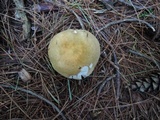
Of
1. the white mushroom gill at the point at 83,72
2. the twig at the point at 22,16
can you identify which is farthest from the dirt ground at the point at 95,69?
the white mushroom gill at the point at 83,72

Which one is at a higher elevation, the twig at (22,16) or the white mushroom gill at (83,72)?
the twig at (22,16)

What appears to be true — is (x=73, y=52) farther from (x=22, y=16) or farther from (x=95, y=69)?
(x=22, y=16)

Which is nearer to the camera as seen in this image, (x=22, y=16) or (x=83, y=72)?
(x=83, y=72)

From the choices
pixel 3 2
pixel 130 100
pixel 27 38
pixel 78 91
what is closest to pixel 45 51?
pixel 27 38

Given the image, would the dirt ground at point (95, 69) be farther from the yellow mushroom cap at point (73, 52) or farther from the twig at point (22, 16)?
the yellow mushroom cap at point (73, 52)

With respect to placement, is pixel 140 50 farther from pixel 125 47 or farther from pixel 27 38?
pixel 27 38

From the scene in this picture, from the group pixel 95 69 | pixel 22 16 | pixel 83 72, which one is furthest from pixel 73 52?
pixel 22 16
